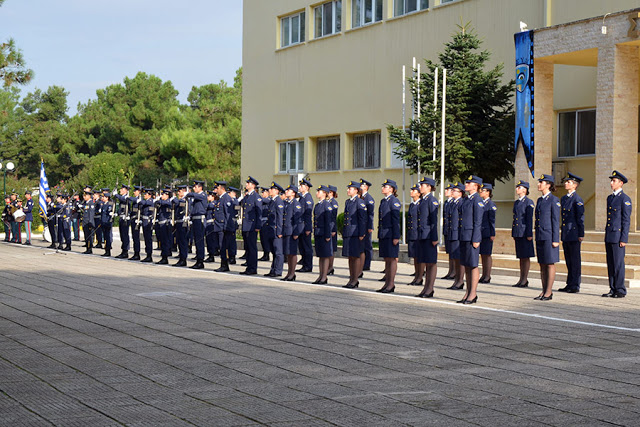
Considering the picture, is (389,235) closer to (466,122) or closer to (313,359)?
(313,359)

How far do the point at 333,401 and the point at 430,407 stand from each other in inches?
26.3

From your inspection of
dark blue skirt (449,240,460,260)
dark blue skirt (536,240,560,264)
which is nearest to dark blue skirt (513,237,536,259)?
dark blue skirt (536,240,560,264)

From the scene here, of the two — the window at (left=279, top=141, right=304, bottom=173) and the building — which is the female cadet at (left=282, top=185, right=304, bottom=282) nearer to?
the building

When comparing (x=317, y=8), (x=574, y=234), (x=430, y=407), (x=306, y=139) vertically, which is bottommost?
(x=430, y=407)

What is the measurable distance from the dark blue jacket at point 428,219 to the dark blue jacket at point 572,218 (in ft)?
7.54

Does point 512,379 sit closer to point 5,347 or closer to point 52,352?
point 52,352

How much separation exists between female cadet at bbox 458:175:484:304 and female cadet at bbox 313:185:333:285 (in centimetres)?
339

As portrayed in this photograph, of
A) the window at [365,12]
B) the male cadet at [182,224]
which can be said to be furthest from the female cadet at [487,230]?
the window at [365,12]

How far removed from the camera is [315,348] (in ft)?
27.6

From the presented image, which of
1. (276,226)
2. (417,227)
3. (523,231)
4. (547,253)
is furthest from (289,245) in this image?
(547,253)

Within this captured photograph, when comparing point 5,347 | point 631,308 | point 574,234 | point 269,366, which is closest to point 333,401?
point 269,366

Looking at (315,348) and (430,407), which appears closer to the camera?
(430,407)

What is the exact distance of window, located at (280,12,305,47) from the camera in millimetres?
34438

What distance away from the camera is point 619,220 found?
1383cm
